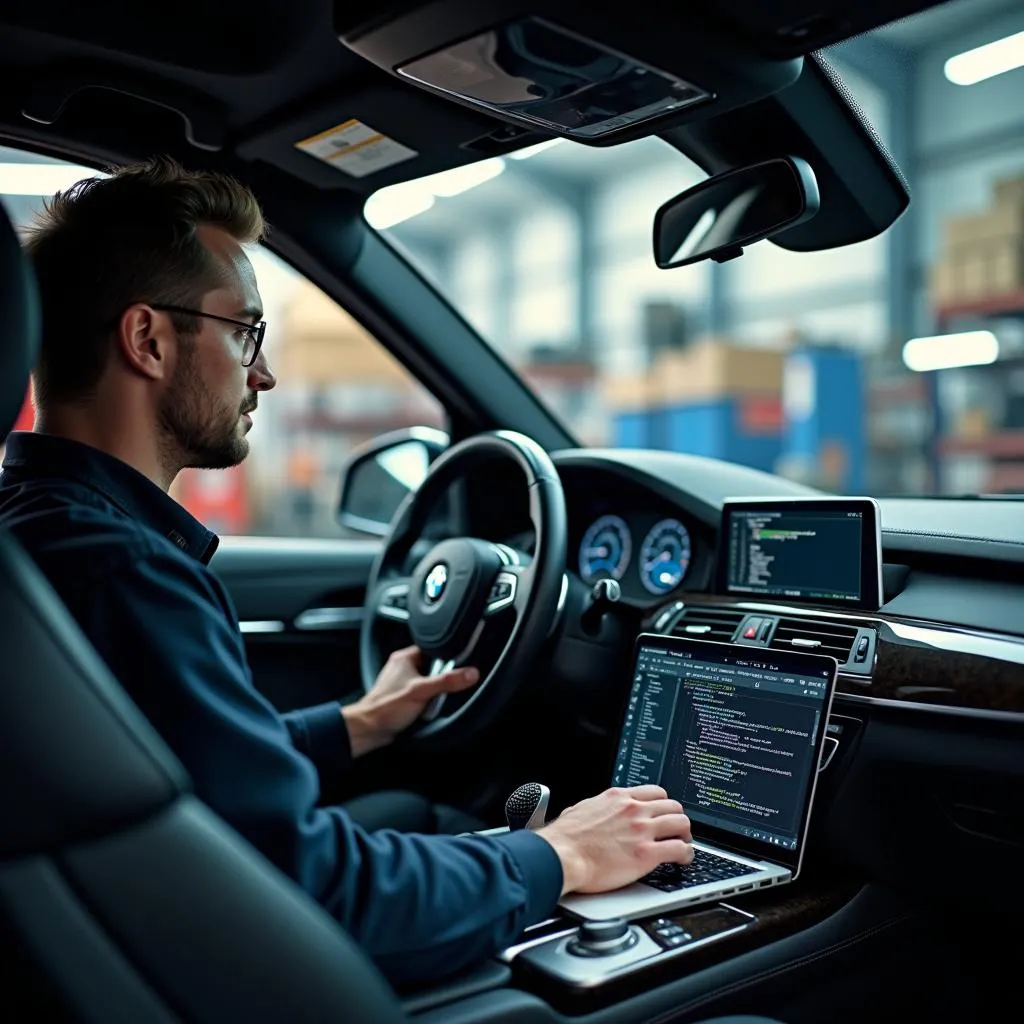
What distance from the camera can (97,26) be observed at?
1637 mm

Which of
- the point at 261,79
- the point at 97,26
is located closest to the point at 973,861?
the point at 261,79

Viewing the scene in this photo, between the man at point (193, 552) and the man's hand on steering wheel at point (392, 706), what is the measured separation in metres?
0.59

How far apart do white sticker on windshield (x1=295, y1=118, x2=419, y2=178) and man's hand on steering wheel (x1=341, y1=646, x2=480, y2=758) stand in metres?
0.91

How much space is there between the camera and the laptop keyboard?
1.32 metres

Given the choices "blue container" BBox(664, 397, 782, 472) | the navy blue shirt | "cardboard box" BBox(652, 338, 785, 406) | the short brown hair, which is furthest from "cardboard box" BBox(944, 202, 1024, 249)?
the navy blue shirt

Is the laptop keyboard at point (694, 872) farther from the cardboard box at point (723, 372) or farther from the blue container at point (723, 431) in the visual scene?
the cardboard box at point (723, 372)

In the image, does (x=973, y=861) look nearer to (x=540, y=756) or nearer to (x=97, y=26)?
(x=540, y=756)

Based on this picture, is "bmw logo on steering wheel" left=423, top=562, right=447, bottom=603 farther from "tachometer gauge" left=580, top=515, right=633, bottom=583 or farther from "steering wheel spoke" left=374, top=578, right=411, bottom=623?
"tachometer gauge" left=580, top=515, right=633, bottom=583

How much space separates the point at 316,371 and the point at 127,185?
24.4 feet

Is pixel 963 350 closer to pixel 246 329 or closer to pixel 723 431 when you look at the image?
pixel 723 431

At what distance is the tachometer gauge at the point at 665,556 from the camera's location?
2.00m

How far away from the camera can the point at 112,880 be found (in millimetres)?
768

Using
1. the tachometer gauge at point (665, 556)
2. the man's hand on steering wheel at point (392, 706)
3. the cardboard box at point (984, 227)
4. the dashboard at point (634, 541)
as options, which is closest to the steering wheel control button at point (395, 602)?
the man's hand on steering wheel at point (392, 706)

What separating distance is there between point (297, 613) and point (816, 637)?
1228 millimetres
